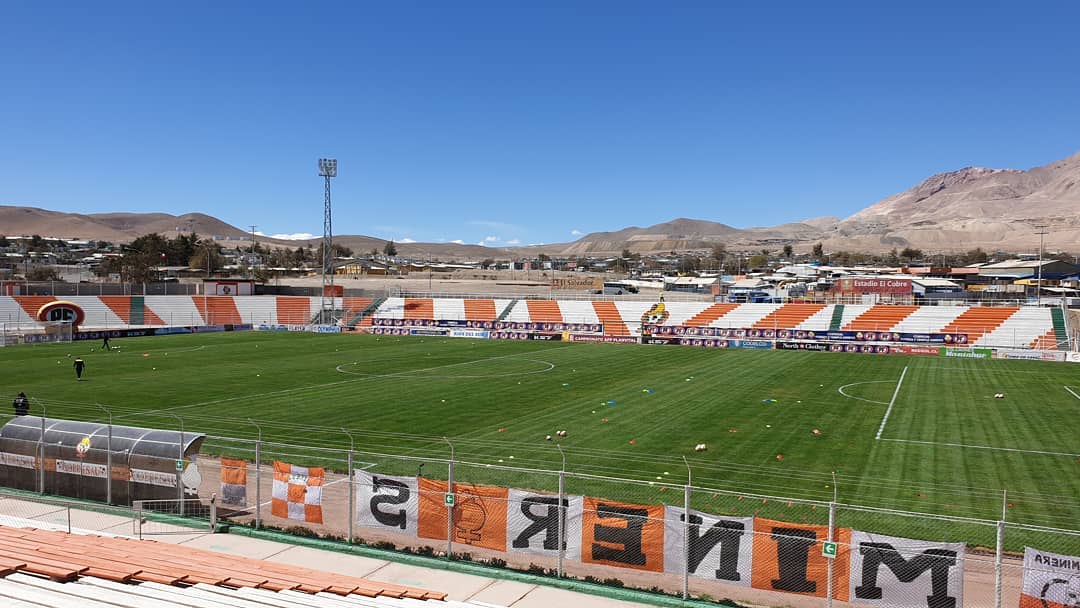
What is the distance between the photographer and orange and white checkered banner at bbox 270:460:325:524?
1589cm

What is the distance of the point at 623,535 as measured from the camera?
13.4m

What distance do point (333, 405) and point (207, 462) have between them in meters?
13.8

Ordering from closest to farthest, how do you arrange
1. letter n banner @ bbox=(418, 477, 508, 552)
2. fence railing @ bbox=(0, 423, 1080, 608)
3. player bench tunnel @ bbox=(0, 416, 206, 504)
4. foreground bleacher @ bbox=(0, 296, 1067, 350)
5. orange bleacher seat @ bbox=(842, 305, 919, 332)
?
fence railing @ bbox=(0, 423, 1080, 608) → letter n banner @ bbox=(418, 477, 508, 552) → player bench tunnel @ bbox=(0, 416, 206, 504) → foreground bleacher @ bbox=(0, 296, 1067, 350) → orange bleacher seat @ bbox=(842, 305, 919, 332)

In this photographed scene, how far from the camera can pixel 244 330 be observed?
8281 centimetres

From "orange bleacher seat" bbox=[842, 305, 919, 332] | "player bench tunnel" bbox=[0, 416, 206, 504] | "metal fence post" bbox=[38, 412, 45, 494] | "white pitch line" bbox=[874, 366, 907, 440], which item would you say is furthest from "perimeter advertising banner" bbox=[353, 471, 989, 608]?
"orange bleacher seat" bbox=[842, 305, 919, 332]

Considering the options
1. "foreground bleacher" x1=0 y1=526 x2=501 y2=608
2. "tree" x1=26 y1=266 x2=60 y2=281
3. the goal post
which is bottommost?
the goal post

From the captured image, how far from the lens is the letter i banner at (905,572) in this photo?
445 inches

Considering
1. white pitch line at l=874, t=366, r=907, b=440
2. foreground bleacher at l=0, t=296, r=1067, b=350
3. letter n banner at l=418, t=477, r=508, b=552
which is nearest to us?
letter n banner at l=418, t=477, r=508, b=552

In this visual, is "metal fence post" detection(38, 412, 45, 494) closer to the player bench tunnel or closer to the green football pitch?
the player bench tunnel

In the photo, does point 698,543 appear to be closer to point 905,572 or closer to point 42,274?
point 905,572

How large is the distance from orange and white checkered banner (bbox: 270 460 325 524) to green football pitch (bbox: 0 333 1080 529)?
21.2 ft

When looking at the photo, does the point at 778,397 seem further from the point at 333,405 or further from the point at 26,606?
the point at 26,606

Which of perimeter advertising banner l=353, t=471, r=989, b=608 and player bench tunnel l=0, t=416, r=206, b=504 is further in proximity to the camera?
player bench tunnel l=0, t=416, r=206, b=504

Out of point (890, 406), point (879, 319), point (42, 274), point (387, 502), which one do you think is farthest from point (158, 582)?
point (42, 274)
